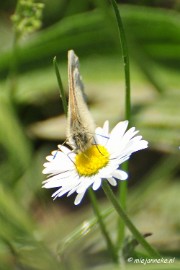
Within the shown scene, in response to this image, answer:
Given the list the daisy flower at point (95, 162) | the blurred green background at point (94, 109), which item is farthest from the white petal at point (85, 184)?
the blurred green background at point (94, 109)

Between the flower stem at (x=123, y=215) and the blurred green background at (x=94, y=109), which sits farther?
the blurred green background at (x=94, y=109)


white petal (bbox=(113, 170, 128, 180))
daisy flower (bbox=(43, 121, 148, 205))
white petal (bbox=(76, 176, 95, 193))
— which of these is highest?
daisy flower (bbox=(43, 121, 148, 205))

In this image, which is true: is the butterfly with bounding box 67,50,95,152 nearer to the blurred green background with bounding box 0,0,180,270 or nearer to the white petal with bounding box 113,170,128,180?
the white petal with bounding box 113,170,128,180

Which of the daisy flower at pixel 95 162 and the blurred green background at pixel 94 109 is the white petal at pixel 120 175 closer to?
the daisy flower at pixel 95 162

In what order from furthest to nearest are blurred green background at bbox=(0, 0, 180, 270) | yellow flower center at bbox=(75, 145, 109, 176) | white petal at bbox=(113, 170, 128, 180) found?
blurred green background at bbox=(0, 0, 180, 270) → yellow flower center at bbox=(75, 145, 109, 176) → white petal at bbox=(113, 170, 128, 180)

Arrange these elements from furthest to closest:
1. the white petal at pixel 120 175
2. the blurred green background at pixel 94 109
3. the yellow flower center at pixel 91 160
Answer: the blurred green background at pixel 94 109 < the yellow flower center at pixel 91 160 < the white petal at pixel 120 175

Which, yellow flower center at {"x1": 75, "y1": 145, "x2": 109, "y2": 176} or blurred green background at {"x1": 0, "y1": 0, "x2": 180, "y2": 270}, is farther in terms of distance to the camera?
blurred green background at {"x1": 0, "y1": 0, "x2": 180, "y2": 270}

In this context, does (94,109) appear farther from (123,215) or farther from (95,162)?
(123,215)

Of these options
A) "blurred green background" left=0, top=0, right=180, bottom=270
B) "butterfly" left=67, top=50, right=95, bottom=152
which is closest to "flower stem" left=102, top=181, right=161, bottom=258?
"butterfly" left=67, top=50, right=95, bottom=152
